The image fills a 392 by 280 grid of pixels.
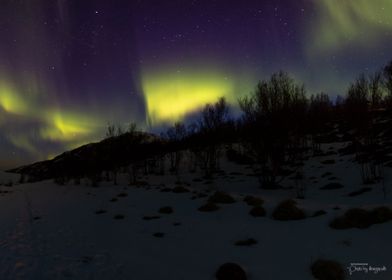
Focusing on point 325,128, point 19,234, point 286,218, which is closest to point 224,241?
point 286,218

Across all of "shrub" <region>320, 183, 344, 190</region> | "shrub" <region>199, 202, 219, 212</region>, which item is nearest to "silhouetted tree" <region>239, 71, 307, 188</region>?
"shrub" <region>320, 183, 344, 190</region>

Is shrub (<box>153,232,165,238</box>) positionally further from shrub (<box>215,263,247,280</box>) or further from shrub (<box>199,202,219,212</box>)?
shrub (<box>215,263,247,280</box>)

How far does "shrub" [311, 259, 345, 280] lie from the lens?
8133 millimetres

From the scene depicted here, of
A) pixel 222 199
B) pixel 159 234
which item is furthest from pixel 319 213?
pixel 222 199

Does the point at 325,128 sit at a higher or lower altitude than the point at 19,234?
higher

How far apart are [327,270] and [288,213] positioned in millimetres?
5622

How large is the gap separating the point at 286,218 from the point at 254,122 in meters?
20.6

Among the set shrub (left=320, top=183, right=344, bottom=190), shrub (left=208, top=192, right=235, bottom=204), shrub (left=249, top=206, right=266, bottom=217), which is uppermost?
shrub (left=208, top=192, right=235, bottom=204)

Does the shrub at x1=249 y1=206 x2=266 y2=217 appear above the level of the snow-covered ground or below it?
above

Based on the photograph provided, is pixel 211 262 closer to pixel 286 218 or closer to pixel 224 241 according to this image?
pixel 224 241

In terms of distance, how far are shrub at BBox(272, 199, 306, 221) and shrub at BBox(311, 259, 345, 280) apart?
5.07 metres

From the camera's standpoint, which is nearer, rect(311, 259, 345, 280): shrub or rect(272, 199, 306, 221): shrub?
rect(311, 259, 345, 280): shrub

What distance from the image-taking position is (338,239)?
10.6 m

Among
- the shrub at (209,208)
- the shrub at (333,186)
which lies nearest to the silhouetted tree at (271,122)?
the shrub at (333,186)
